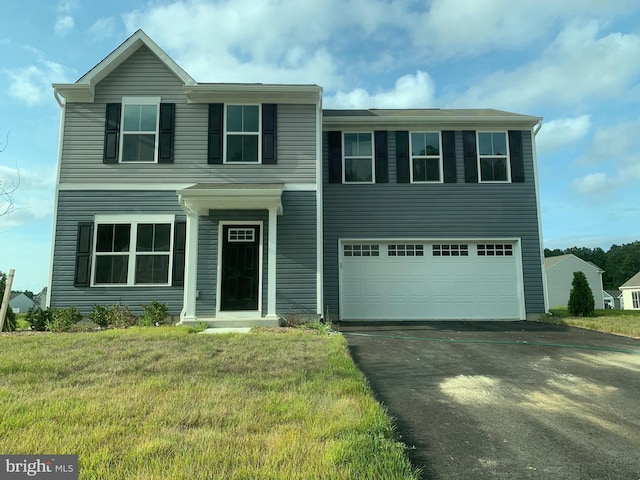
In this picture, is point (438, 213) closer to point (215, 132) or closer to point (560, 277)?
point (215, 132)

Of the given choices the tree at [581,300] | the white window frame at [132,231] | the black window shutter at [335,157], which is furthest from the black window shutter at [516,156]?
the white window frame at [132,231]

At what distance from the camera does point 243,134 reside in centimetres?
975

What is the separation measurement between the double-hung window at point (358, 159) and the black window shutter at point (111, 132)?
5.77 meters

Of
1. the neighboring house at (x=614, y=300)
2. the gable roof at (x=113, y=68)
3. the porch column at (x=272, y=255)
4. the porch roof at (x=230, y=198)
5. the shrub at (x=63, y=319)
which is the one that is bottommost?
the neighboring house at (x=614, y=300)

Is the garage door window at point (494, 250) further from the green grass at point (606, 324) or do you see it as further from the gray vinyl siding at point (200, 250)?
the gray vinyl siding at point (200, 250)

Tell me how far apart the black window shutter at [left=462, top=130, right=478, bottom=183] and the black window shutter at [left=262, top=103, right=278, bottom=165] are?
5377 mm

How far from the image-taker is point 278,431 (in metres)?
2.77

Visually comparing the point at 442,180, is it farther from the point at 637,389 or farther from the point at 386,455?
the point at 386,455

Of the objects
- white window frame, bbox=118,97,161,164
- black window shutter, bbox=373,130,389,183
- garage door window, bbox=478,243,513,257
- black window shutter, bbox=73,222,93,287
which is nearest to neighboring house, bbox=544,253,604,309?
garage door window, bbox=478,243,513,257

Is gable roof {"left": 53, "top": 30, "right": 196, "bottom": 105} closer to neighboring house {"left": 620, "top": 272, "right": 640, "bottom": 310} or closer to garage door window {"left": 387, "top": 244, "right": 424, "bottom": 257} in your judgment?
garage door window {"left": 387, "top": 244, "right": 424, "bottom": 257}

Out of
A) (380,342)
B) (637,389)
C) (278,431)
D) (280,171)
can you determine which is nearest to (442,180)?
(280,171)

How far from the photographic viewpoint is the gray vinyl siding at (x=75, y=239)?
909cm

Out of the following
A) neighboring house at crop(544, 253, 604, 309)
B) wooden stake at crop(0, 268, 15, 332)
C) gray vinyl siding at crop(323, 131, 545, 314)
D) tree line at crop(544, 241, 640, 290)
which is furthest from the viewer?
tree line at crop(544, 241, 640, 290)

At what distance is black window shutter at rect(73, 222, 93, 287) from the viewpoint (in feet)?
29.9
